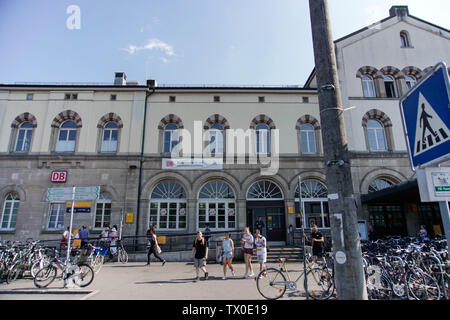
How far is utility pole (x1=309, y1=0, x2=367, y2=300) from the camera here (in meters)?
3.42

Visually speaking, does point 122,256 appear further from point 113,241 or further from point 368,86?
point 368,86

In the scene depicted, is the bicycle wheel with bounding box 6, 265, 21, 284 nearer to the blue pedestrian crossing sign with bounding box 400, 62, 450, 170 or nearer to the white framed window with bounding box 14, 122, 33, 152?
the white framed window with bounding box 14, 122, 33, 152

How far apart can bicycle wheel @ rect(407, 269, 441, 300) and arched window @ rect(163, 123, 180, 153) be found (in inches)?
575

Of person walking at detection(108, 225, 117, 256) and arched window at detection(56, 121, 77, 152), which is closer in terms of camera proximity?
person walking at detection(108, 225, 117, 256)

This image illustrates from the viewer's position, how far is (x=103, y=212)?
1652cm

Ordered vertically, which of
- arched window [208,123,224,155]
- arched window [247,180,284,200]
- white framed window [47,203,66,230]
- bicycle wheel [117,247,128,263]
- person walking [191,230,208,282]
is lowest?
bicycle wheel [117,247,128,263]

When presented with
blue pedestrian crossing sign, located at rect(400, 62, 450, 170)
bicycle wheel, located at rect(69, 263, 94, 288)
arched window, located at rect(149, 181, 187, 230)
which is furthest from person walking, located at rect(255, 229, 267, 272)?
blue pedestrian crossing sign, located at rect(400, 62, 450, 170)

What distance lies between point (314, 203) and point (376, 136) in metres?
6.67

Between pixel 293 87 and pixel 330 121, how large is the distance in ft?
53.1

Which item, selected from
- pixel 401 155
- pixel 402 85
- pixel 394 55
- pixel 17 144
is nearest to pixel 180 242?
pixel 17 144

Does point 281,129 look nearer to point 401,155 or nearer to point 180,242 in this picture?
point 401,155

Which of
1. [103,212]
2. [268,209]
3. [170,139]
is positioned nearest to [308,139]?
[268,209]

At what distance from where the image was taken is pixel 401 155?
17.2 meters

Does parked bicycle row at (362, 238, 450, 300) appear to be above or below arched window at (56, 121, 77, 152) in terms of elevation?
below
